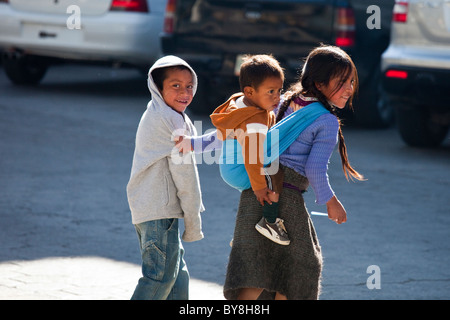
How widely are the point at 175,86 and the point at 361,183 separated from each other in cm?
364

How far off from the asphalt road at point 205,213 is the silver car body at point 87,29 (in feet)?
3.21

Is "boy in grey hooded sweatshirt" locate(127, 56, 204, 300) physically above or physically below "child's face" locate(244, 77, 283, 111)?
below

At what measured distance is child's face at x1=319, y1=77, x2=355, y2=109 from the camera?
320cm

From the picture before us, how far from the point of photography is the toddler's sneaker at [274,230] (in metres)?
3.18

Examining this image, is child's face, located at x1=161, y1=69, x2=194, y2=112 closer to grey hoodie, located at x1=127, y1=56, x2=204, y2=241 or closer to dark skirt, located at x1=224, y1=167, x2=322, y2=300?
grey hoodie, located at x1=127, y1=56, x2=204, y2=241

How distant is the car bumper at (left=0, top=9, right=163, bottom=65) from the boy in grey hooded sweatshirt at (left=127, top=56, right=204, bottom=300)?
6.79 metres

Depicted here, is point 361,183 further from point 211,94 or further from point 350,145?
point 211,94

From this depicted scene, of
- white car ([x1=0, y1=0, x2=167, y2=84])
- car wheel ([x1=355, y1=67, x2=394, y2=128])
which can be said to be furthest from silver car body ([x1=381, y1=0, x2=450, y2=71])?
white car ([x1=0, y1=0, x2=167, y2=84])

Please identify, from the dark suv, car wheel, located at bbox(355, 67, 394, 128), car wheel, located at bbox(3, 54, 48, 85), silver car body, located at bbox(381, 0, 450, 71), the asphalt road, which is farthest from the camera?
car wheel, located at bbox(3, 54, 48, 85)

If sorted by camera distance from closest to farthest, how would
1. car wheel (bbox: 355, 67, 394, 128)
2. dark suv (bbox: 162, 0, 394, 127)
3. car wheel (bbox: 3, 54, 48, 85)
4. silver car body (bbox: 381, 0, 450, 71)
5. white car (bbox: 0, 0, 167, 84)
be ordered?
silver car body (bbox: 381, 0, 450, 71)
dark suv (bbox: 162, 0, 394, 127)
car wheel (bbox: 355, 67, 394, 128)
white car (bbox: 0, 0, 167, 84)
car wheel (bbox: 3, 54, 48, 85)

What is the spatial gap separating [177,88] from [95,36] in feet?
22.6

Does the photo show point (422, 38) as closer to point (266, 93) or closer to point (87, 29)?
point (87, 29)

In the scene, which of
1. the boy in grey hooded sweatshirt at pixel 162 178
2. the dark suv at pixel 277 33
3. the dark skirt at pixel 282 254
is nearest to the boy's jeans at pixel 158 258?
the boy in grey hooded sweatshirt at pixel 162 178

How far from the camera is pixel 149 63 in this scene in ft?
34.3
